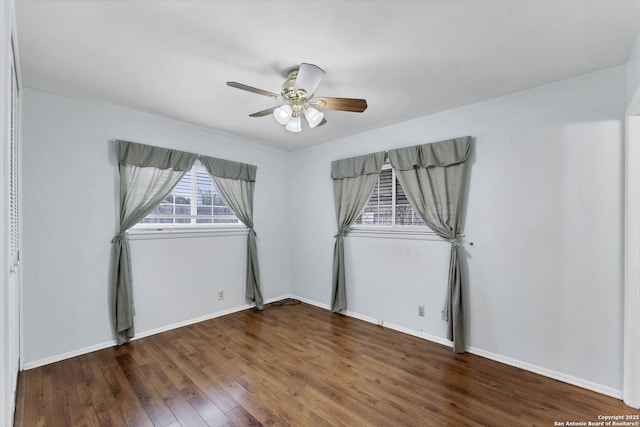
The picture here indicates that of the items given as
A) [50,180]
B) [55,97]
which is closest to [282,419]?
[50,180]

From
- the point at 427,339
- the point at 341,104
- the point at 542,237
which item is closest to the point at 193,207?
the point at 341,104

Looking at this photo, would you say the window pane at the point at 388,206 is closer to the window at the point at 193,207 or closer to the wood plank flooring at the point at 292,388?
the wood plank flooring at the point at 292,388

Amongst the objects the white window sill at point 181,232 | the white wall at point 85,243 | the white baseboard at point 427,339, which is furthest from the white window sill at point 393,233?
the white wall at point 85,243

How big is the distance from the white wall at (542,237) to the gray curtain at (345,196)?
0.68 meters

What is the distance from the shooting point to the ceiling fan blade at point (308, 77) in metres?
1.95

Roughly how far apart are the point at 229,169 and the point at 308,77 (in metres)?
2.40

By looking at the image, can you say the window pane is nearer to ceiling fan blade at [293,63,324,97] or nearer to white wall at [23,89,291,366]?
ceiling fan blade at [293,63,324,97]

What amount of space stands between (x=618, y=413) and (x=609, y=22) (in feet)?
8.68

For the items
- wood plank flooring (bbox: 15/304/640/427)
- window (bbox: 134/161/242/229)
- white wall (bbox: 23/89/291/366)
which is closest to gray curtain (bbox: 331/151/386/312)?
wood plank flooring (bbox: 15/304/640/427)

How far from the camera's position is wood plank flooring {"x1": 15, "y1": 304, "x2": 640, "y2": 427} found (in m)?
1.99

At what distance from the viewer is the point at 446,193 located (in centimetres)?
310

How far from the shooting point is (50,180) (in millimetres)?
2738

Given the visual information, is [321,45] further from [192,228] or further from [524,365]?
[524,365]

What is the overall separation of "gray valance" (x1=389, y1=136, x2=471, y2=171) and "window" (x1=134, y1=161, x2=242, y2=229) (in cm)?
249
